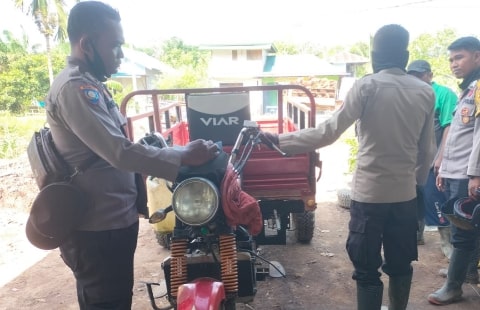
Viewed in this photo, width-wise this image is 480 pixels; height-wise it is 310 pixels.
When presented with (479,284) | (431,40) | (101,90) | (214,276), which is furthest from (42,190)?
(431,40)

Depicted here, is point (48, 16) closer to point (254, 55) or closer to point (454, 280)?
point (254, 55)

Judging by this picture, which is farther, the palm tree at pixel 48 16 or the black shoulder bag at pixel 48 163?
the palm tree at pixel 48 16

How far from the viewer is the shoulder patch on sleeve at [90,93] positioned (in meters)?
1.53

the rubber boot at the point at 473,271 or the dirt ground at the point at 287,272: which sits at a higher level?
the rubber boot at the point at 473,271

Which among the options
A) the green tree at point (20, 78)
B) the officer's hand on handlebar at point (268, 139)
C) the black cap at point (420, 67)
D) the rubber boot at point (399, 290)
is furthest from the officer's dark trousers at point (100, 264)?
the green tree at point (20, 78)

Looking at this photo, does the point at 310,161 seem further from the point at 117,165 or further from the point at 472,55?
the point at 117,165

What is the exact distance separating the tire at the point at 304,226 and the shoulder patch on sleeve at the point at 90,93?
8.55ft

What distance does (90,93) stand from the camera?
1.54 meters

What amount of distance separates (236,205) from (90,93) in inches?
29.2

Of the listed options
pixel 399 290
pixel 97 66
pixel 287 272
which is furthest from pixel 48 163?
pixel 287 272

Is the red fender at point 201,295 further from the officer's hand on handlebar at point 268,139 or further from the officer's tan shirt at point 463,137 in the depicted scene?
the officer's tan shirt at point 463,137

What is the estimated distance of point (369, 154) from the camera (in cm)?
222

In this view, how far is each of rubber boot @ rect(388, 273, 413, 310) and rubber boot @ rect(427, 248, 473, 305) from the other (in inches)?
21.8

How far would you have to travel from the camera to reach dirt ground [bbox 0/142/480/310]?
2.97 meters
